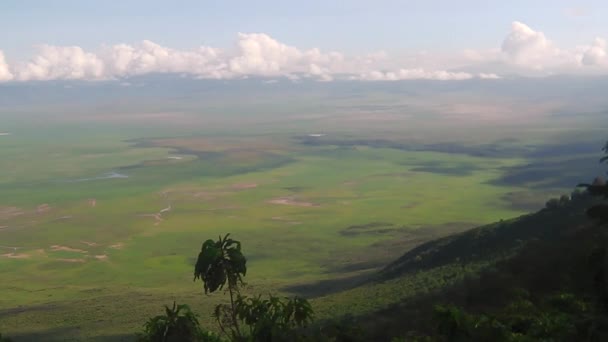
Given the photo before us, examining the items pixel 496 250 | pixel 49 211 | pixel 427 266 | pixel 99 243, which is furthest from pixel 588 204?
pixel 49 211

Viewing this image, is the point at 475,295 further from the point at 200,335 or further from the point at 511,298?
the point at 200,335

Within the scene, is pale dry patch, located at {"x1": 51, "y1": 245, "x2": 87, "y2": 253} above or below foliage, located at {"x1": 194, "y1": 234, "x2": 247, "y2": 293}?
below

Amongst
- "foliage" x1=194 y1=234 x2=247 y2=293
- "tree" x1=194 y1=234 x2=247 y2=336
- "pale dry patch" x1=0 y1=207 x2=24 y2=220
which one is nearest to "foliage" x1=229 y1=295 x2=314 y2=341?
"tree" x1=194 y1=234 x2=247 y2=336

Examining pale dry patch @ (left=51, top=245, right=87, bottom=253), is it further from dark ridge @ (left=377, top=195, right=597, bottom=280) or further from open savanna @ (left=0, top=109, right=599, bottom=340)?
dark ridge @ (left=377, top=195, right=597, bottom=280)

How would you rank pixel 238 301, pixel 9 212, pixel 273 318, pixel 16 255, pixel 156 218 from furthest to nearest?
1. pixel 9 212
2. pixel 156 218
3. pixel 16 255
4. pixel 238 301
5. pixel 273 318

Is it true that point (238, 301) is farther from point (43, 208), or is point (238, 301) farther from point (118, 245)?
point (43, 208)

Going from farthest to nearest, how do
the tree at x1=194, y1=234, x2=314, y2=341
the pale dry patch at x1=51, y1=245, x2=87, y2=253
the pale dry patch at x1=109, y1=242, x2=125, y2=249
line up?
the pale dry patch at x1=109, y1=242, x2=125, y2=249, the pale dry patch at x1=51, y1=245, x2=87, y2=253, the tree at x1=194, y1=234, x2=314, y2=341

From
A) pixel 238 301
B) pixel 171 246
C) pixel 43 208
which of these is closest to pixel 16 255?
pixel 171 246

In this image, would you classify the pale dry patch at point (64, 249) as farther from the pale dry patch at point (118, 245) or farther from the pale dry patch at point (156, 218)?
the pale dry patch at point (156, 218)

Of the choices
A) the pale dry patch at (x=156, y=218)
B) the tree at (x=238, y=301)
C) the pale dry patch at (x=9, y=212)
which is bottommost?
the pale dry patch at (x=156, y=218)

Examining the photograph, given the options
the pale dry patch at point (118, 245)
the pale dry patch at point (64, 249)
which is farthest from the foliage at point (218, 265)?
the pale dry patch at point (118, 245)

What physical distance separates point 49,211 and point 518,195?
5447 inches

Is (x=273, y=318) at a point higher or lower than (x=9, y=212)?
higher

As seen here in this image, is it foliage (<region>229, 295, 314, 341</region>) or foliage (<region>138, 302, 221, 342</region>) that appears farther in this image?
foliage (<region>138, 302, 221, 342</region>)
